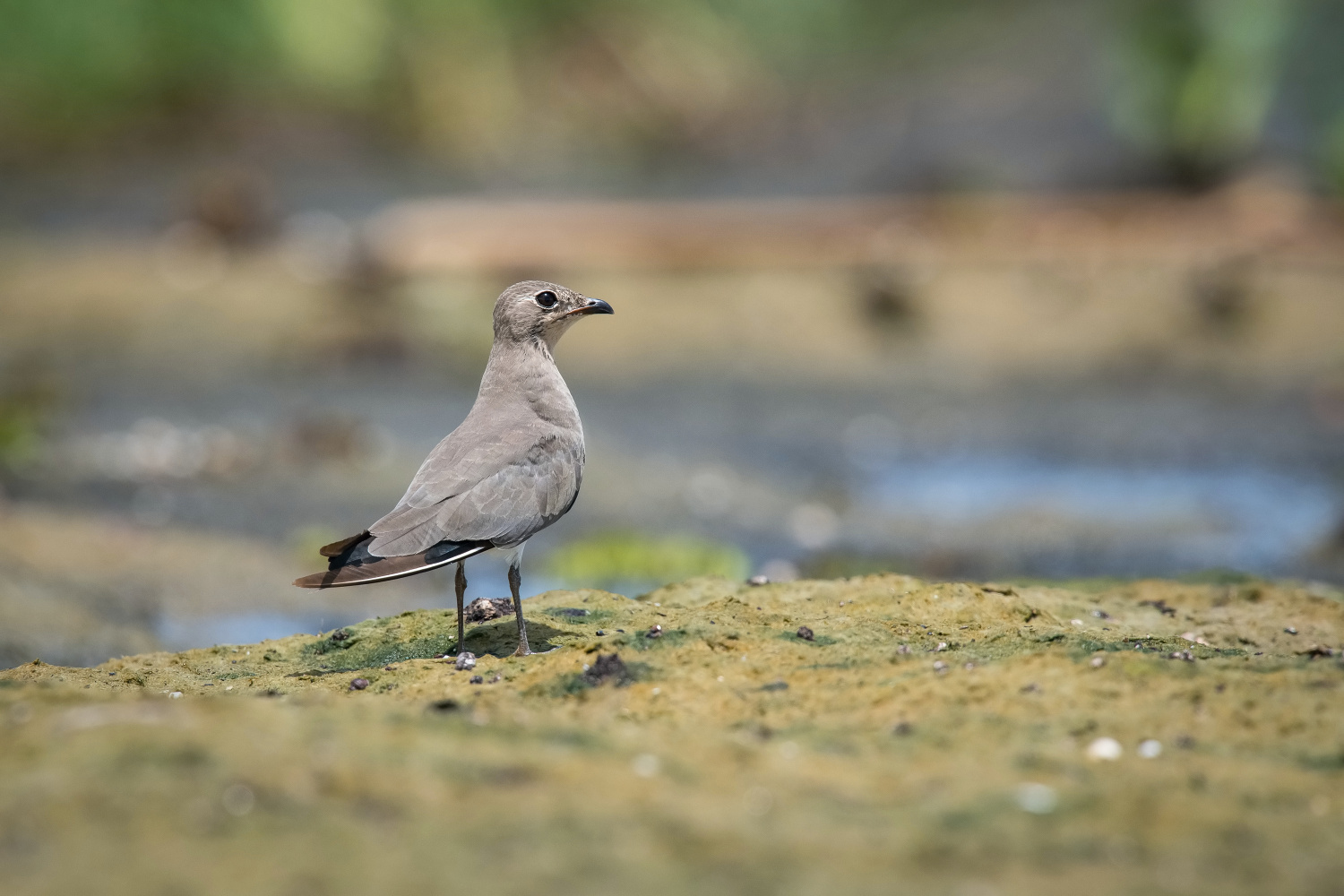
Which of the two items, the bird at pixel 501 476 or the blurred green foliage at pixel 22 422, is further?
the blurred green foliage at pixel 22 422

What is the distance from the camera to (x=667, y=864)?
9.12 feet

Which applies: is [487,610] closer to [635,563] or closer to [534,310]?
[534,310]

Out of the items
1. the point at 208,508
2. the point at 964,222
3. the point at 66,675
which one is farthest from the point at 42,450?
the point at 964,222

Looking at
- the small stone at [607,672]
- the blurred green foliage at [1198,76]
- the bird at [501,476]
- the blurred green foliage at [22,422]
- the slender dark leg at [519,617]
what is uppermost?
the blurred green foliage at [1198,76]

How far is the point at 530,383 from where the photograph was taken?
4.92 meters

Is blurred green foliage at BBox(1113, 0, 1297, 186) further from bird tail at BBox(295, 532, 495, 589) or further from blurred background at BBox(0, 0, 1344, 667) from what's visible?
bird tail at BBox(295, 532, 495, 589)

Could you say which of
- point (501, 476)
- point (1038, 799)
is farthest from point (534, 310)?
point (1038, 799)

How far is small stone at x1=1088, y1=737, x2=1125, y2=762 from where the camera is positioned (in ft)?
11.1

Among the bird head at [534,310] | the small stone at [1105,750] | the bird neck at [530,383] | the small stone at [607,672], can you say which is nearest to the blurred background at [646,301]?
the bird neck at [530,383]

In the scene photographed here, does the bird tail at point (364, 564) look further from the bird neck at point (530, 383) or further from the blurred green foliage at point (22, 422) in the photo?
the blurred green foliage at point (22, 422)

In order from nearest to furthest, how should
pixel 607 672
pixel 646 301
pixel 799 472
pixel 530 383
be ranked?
pixel 607 672
pixel 530 383
pixel 799 472
pixel 646 301

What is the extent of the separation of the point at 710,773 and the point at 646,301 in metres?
10.3

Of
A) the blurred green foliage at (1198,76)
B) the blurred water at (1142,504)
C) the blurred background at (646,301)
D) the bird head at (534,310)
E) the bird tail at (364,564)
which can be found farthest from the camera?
the blurred green foliage at (1198,76)

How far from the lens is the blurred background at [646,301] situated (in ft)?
27.2
